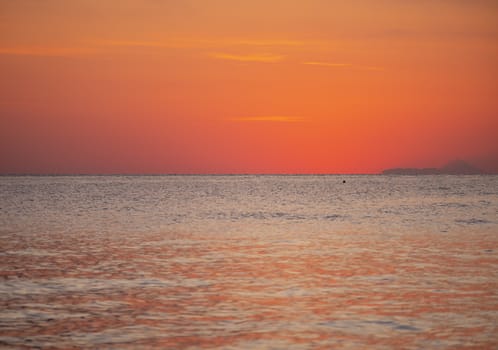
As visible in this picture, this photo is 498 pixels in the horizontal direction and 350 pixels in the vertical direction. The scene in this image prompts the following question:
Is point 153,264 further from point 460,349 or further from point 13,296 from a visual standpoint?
point 460,349

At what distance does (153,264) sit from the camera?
27.5 m

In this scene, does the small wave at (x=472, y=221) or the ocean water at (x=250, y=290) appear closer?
the ocean water at (x=250, y=290)

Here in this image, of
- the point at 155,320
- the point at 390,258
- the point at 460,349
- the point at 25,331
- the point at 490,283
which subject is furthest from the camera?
the point at 390,258

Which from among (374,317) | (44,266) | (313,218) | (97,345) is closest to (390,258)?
(374,317)

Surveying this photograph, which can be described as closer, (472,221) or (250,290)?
(250,290)

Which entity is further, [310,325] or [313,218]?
[313,218]

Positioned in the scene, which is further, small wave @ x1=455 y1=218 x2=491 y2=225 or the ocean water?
small wave @ x1=455 y1=218 x2=491 y2=225

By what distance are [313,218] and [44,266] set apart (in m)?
34.7

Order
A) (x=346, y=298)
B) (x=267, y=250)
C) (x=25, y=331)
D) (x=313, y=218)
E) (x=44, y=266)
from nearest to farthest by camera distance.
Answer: (x=25, y=331) → (x=346, y=298) → (x=44, y=266) → (x=267, y=250) → (x=313, y=218)

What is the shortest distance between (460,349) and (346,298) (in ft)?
19.1

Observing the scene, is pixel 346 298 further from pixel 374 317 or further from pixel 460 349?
pixel 460 349

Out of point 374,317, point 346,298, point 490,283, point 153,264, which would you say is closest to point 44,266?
point 153,264

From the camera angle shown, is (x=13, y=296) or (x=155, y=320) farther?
(x=13, y=296)

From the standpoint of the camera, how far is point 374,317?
17234mm
